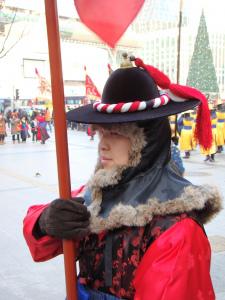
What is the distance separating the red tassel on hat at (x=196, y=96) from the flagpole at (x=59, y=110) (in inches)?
11.8

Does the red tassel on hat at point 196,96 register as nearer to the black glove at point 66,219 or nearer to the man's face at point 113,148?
the man's face at point 113,148

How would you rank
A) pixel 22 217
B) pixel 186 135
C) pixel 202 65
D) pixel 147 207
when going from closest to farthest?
1. pixel 147 207
2. pixel 22 217
3. pixel 186 135
4. pixel 202 65

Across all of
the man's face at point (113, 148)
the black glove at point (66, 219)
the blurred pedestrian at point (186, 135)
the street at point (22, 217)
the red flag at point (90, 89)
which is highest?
the red flag at point (90, 89)

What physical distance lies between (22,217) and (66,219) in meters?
4.23

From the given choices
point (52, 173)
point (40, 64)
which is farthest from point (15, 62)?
point (52, 173)

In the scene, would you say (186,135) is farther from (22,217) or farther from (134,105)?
(134,105)

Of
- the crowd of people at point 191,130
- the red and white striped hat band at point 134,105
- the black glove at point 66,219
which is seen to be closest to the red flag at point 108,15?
the red and white striped hat band at point 134,105

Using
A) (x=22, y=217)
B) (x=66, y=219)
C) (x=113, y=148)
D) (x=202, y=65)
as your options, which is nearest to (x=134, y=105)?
(x=113, y=148)

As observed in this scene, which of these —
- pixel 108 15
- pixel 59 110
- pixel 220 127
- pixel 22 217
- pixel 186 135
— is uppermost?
pixel 108 15

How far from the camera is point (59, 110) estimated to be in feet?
4.29

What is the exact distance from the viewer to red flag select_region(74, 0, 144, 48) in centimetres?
132

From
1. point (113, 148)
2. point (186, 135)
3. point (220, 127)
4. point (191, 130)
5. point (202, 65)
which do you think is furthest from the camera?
point (202, 65)

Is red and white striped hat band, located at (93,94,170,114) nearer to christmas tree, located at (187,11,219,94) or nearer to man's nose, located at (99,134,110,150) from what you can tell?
man's nose, located at (99,134,110,150)

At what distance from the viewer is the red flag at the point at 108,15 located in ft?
4.34
